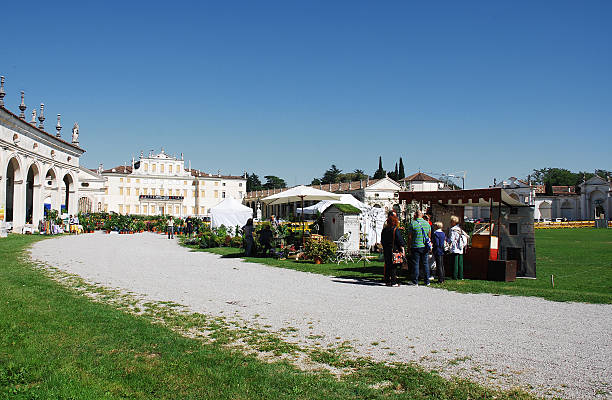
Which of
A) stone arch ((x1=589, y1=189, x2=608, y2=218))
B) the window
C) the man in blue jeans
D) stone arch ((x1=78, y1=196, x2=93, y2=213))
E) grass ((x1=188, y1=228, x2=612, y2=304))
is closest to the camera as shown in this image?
grass ((x1=188, y1=228, x2=612, y2=304))

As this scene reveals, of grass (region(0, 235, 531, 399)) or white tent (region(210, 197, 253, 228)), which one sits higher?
white tent (region(210, 197, 253, 228))

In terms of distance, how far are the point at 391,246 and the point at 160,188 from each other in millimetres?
87490

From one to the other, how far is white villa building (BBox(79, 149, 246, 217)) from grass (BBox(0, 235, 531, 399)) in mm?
85709

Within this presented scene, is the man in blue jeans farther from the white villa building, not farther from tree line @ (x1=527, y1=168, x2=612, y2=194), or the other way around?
tree line @ (x1=527, y1=168, x2=612, y2=194)

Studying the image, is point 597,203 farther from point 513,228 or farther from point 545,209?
point 513,228

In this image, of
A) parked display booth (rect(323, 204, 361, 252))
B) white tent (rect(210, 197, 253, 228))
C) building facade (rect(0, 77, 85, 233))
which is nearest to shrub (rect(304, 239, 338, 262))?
parked display booth (rect(323, 204, 361, 252))

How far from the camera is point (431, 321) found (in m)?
6.51

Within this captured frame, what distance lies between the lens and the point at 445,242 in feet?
36.6

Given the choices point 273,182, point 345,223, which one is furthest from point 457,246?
point 273,182

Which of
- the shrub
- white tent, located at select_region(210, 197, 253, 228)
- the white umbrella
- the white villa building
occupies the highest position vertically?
the white villa building

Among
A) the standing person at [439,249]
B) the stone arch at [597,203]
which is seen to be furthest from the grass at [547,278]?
the stone arch at [597,203]

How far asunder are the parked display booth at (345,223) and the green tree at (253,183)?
350ft

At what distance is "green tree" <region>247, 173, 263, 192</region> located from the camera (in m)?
127

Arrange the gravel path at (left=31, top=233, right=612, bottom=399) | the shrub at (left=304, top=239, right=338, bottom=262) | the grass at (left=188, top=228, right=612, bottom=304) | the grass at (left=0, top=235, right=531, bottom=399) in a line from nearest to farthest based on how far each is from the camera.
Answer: the grass at (left=0, top=235, right=531, bottom=399) < the gravel path at (left=31, top=233, right=612, bottom=399) < the grass at (left=188, top=228, right=612, bottom=304) < the shrub at (left=304, top=239, right=338, bottom=262)
